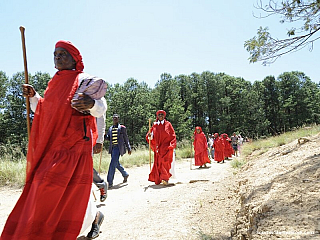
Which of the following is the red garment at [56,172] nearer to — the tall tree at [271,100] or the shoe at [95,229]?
the shoe at [95,229]

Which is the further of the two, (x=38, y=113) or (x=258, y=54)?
(x=258, y=54)

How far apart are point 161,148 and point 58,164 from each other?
5173 mm

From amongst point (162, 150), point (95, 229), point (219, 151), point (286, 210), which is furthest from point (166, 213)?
point (219, 151)

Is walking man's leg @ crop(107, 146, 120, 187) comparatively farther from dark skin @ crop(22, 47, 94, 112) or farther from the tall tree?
the tall tree

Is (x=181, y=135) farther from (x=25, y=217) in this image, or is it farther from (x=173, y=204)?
→ (x=25, y=217)

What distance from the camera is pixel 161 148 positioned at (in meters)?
7.27

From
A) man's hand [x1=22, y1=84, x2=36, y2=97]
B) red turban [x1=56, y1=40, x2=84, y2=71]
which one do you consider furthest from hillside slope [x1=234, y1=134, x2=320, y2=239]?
man's hand [x1=22, y1=84, x2=36, y2=97]

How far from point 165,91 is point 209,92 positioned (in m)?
10.9

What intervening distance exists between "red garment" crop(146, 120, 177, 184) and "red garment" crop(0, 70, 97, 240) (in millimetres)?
4642

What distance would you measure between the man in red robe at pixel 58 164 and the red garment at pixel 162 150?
454cm

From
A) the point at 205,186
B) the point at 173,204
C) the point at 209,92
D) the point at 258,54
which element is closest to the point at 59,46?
the point at 173,204

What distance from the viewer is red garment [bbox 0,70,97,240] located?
2.03 meters

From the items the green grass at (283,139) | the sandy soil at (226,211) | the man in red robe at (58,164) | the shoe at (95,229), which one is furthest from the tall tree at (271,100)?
the man in red robe at (58,164)

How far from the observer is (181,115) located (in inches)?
1617
